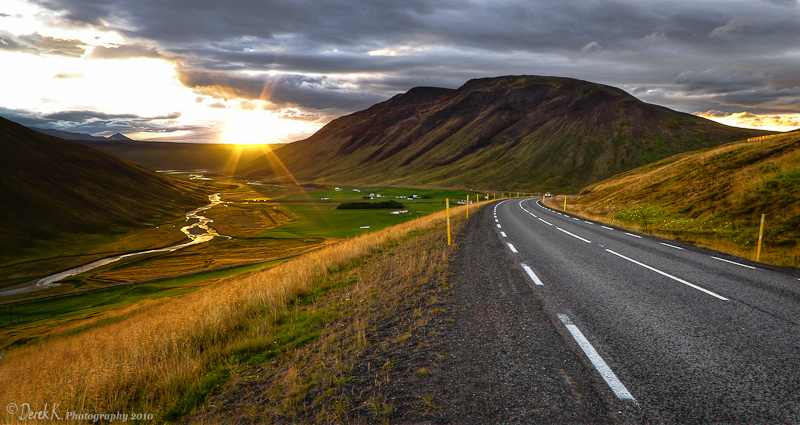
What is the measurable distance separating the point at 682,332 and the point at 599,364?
2.03m

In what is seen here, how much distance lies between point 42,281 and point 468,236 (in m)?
37.9

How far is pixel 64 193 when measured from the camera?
2261 inches

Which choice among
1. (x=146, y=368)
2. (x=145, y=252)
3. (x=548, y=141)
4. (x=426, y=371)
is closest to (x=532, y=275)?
(x=426, y=371)

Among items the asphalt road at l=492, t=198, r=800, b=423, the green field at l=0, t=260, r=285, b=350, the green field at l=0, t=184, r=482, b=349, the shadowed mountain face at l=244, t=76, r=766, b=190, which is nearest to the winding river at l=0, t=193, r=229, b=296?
the green field at l=0, t=184, r=482, b=349

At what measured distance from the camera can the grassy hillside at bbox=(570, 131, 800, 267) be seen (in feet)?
43.8

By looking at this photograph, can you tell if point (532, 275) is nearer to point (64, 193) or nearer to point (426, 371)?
point (426, 371)

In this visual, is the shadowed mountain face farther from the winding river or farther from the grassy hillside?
the winding river

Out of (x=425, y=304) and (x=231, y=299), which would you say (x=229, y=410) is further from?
(x=231, y=299)

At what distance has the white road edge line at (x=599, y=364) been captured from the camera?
140 inches

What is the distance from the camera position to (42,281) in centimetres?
3041

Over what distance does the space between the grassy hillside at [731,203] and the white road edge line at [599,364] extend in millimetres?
10075

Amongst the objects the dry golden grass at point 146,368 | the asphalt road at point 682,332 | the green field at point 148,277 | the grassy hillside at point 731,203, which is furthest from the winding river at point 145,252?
the grassy hillside at point 731,203

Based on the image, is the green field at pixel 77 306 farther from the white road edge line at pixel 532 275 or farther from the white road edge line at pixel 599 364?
the white road edge line at pixel 599 364

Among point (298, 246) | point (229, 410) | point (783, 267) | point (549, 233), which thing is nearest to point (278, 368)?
point (229, 410)
